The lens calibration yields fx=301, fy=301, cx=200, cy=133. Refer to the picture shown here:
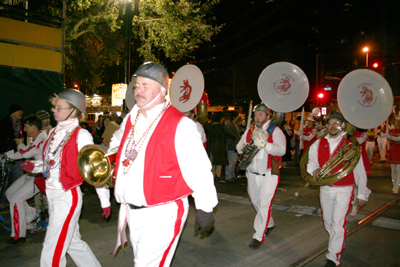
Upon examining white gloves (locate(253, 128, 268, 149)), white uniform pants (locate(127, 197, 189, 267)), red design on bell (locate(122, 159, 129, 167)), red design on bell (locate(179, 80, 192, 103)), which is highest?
red design on bell (locate(179, 80, 192, 103))

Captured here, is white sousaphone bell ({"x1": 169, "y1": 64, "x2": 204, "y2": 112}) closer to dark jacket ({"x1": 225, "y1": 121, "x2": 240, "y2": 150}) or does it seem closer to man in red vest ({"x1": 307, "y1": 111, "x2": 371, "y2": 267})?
man in red vest ({"x1": 307, "y1": 111, "x2": 371, "y2": 267})

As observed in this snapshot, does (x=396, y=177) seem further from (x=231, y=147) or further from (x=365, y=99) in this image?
Result: (x=365, y=99)

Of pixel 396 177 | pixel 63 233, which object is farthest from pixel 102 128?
pixel 396 177

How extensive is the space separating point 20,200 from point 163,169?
3411mm

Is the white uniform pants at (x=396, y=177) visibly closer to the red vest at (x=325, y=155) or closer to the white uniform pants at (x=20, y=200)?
the red vest at (x=325, y=155)

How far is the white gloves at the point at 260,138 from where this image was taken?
4531mm

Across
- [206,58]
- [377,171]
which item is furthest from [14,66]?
[206,58]

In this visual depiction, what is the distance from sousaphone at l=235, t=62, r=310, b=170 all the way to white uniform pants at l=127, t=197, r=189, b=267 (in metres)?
2.68

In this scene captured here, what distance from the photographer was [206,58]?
34344 mm

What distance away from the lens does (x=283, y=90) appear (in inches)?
204

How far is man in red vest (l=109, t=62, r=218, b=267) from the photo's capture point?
2316 mm

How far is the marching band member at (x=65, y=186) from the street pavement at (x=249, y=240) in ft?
3.96

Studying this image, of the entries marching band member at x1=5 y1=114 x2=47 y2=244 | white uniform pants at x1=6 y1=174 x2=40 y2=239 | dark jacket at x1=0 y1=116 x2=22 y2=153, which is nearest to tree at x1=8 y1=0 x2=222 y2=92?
dark jacket at x1=0 y1=116 x2=22 y2=153

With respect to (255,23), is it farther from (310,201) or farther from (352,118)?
(352,118)
